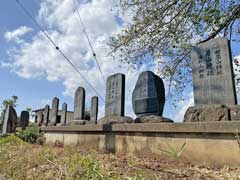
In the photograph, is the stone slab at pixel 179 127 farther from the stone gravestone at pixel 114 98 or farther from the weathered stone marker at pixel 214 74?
the weathered stone marker at pixel 214 74

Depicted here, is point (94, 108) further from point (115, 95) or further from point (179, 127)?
point (179, 127)

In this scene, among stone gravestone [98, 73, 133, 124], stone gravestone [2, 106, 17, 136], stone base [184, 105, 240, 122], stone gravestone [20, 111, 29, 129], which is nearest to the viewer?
stone base [184, 105, 240, 122]

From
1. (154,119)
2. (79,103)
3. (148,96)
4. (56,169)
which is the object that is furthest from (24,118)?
(56,169)

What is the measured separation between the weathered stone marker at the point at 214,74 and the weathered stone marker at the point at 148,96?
953mm

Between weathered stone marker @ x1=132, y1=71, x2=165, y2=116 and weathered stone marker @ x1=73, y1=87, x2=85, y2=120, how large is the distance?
2230 mm

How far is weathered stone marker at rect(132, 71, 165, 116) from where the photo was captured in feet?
15.5

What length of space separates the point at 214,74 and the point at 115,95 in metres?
2.29

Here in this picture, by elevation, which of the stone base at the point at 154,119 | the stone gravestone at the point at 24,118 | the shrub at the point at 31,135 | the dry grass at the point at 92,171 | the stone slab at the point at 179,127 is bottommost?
the dry grass at the point at 92,171

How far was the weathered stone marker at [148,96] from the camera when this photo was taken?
472 cm

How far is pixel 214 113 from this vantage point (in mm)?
3201

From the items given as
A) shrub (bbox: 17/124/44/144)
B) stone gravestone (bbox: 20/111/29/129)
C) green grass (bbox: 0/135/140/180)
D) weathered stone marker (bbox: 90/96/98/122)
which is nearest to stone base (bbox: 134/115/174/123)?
green grass (bbox: 0/135/140/180)

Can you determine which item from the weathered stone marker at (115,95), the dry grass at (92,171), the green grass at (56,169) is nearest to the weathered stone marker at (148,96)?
the weathered stone marker at (115,95)

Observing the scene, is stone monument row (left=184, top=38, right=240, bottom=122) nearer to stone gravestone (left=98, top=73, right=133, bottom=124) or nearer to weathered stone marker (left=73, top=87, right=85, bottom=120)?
stone gravestone (left=98, top=73, right=133, bottom=124)

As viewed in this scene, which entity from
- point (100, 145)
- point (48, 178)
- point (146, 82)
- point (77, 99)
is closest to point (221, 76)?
point (146, 82)
